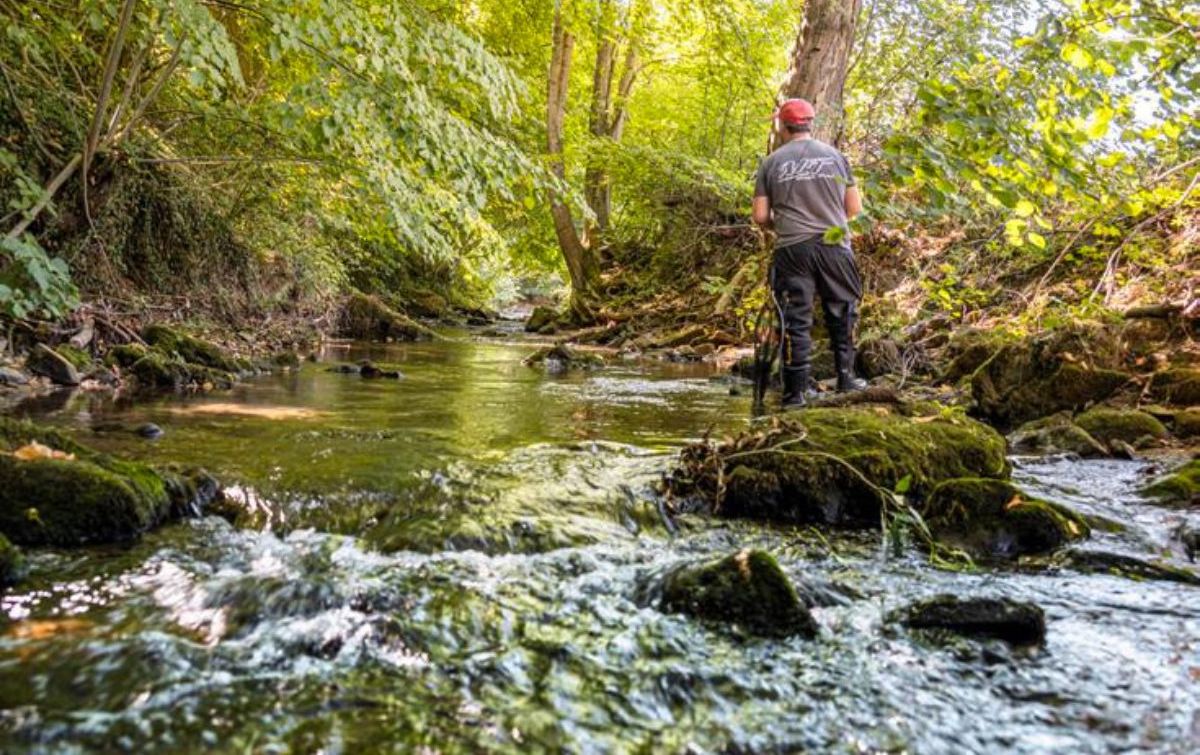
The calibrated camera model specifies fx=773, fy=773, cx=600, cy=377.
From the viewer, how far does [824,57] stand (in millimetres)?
9672

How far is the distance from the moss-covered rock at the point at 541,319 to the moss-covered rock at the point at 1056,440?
57.1 ft

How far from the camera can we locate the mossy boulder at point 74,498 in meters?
2.98

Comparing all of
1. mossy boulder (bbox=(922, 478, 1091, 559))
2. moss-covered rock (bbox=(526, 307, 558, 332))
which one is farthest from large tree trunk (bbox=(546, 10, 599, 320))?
mossy boulder (bbox=(922, 478, 1091, 559))

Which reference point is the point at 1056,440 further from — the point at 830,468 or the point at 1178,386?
the point at 830,468

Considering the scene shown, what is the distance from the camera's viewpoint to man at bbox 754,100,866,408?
618cm

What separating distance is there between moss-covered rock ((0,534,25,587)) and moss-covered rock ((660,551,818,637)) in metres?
2.21

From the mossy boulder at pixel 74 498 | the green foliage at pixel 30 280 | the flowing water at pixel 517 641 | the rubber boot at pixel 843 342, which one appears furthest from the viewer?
the rubber boot at pixel 843 342

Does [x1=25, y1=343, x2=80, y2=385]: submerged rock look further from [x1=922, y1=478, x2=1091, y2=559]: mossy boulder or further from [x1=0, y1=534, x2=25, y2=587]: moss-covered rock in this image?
[x1=922, y1=478, x2=1091, y2=559]: mossy boulder

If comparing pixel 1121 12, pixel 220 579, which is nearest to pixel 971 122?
pixel 1121 12

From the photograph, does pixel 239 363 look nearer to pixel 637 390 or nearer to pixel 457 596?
pixel 637 390

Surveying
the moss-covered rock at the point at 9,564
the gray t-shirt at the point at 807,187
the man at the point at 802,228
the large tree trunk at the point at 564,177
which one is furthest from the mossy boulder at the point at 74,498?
the large tree trunk at the point at 564,177

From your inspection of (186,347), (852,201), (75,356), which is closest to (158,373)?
(75,356)

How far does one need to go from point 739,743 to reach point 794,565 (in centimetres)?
137

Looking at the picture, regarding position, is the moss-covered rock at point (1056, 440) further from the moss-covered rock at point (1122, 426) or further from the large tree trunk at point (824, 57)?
the large tree trunk at point (824, 57)
